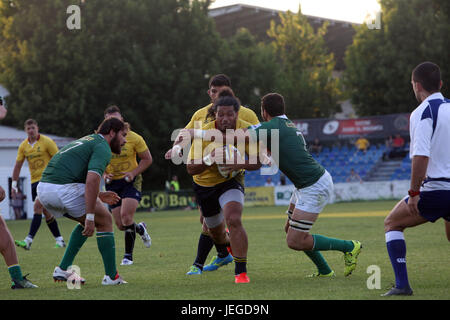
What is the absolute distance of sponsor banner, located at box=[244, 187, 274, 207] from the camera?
38031 mm

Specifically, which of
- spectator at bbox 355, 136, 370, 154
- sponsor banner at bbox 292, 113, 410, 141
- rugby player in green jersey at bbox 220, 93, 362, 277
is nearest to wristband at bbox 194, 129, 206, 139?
rugby player in green jersey at bbox 220, 93, 362, 277

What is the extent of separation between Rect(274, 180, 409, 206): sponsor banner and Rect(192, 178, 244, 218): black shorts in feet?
92.4

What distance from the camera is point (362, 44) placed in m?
52.3

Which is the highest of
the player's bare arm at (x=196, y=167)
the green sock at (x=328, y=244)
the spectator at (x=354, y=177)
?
the player's bare arm at (x=196, y=167)

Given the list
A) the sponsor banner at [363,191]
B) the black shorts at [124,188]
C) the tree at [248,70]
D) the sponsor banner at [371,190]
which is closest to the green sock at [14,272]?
the black shorts at [124,188]

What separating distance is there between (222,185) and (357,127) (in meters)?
38.0

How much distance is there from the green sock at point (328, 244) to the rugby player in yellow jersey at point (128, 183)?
4.02 m

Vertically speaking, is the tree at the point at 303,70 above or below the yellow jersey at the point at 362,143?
above

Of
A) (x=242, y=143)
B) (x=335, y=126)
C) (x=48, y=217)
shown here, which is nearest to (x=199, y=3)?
(x=335, y=126)

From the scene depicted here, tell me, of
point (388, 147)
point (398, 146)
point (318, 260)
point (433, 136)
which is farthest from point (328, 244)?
point (388, 147)

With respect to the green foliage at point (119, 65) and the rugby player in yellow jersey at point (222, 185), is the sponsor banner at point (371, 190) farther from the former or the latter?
the rugby player in yellow jersey at point (222, 185)

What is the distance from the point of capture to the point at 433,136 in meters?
6.58

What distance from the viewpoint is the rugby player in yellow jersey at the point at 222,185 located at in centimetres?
816

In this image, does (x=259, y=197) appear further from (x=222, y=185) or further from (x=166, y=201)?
(x=222, y=185)
